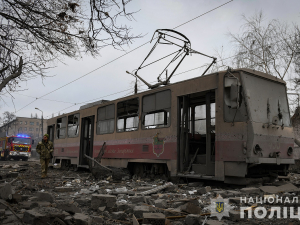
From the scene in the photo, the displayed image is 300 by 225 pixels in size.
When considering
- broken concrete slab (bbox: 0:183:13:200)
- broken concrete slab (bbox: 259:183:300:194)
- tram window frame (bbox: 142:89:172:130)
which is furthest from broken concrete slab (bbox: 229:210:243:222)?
tram window frame (bbox: 142:89:172:130)

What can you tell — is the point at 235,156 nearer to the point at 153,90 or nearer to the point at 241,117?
the point at 241,117

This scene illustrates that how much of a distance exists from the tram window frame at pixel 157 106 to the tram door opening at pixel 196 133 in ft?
1.37

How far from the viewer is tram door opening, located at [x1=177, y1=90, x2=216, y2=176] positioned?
7.89 metres

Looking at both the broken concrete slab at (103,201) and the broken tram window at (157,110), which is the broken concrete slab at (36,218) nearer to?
the broken concrete slab at (103,201)

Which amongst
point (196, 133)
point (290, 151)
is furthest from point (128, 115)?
point (290, 151)

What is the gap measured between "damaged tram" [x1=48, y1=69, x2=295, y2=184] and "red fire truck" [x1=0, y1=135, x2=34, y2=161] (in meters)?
24.4

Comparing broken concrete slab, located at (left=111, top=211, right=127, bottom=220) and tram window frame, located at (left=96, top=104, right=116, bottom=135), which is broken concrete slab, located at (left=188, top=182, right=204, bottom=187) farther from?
tram window frame, located at (left=96, top=104, right=116, bottom=135)

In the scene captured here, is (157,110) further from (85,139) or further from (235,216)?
(85,139)

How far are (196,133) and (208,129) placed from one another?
3.63ft

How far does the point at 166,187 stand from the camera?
734cm

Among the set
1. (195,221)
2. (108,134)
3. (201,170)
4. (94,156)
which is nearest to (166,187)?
(201,170)

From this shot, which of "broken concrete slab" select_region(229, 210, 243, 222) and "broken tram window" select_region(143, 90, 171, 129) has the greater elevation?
"broken tram window" select_region(143, 90, 171, 129)

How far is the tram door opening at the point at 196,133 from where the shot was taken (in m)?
7.89

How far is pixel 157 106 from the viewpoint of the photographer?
9.26m
